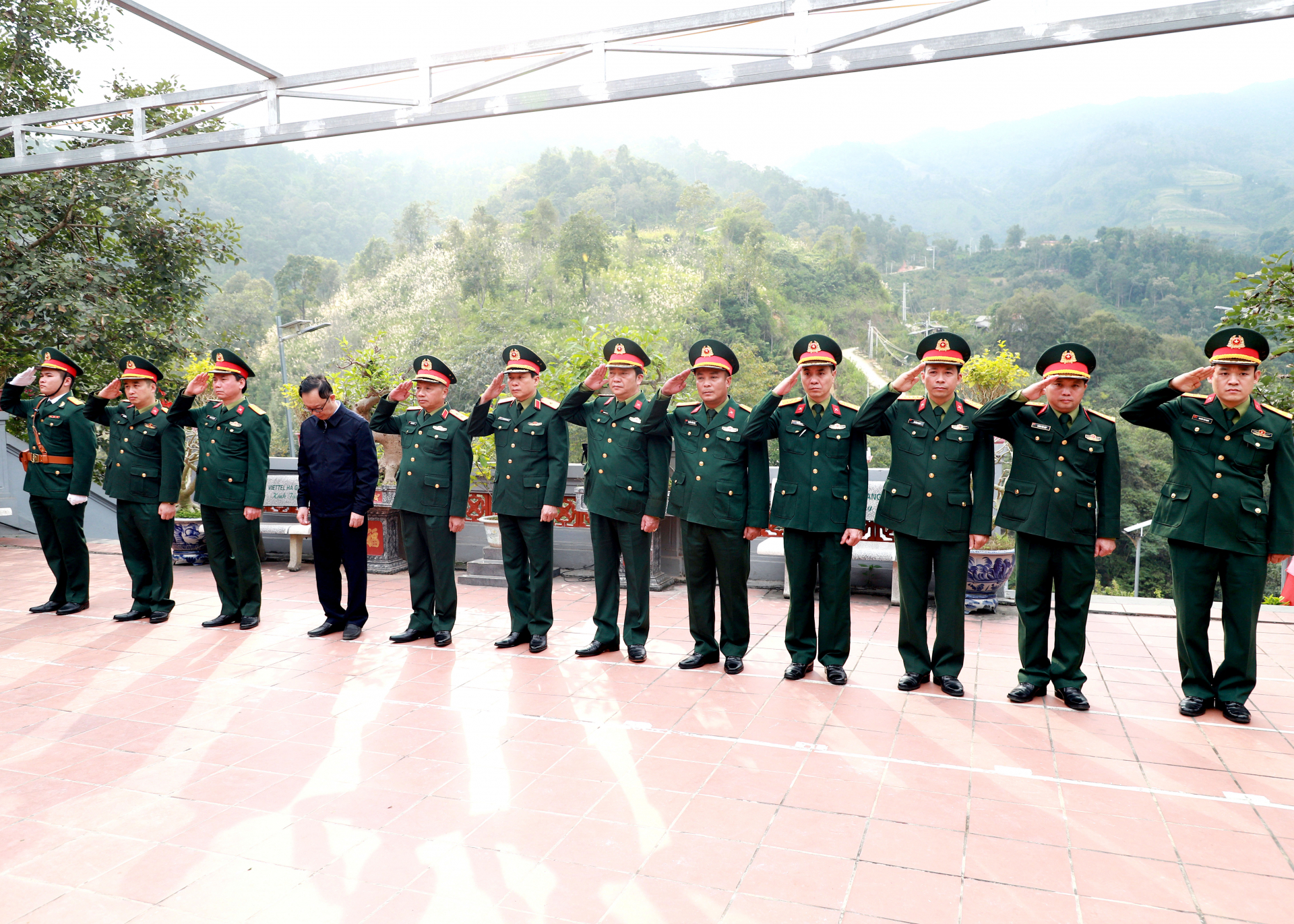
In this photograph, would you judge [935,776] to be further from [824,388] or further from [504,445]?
[504,445]

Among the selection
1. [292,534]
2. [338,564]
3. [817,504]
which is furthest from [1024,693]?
[292,534]

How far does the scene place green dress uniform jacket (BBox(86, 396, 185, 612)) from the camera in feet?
18.6

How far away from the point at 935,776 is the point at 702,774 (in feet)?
2.93

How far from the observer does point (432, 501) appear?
512cm

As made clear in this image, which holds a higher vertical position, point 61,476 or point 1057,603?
point 61,476

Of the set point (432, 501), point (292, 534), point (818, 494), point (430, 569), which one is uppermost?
point (818, 494)

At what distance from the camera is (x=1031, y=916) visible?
239 cm

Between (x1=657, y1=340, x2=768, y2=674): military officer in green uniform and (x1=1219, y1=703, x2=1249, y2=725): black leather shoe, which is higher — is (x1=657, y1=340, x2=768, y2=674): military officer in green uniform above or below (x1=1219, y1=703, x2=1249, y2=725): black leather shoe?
above

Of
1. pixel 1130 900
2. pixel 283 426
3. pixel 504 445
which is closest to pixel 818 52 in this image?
pixel 504 445

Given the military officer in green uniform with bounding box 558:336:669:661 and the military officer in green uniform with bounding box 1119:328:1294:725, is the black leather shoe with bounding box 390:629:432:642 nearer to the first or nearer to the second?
the military officer in green uniform with bounding box 558:336:669:661

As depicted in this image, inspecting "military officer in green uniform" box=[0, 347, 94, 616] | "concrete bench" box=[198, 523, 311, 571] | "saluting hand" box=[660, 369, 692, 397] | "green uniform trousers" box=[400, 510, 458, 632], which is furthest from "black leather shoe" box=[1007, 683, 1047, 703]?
"military officer in green uniform" box=[0, 347, 94, 616]

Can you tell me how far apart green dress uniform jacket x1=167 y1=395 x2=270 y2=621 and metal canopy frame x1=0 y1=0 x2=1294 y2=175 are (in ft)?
5.58

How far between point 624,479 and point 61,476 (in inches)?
156

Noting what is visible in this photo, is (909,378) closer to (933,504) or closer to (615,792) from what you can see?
(933,504)
